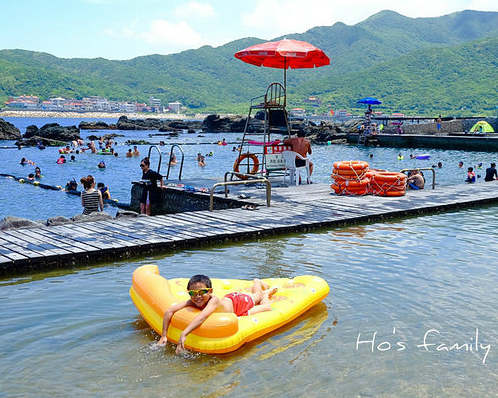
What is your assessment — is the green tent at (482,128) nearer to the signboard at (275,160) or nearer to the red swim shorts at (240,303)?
the signboard at (275,160)

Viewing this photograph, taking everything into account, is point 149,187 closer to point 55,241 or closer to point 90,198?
point 90,198

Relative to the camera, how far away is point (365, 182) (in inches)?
639

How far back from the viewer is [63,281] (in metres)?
8.58

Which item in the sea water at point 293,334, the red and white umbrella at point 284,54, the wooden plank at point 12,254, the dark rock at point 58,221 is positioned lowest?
the sea water at point 293,334

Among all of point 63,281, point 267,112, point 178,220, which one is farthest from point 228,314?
point 267,112

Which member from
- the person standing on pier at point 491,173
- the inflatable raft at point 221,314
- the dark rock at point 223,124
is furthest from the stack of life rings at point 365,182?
the dark rock at point 223,124

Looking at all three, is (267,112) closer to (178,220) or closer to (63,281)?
(178,220)

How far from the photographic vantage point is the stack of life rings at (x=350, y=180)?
16.0m

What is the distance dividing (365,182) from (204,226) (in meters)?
6.34

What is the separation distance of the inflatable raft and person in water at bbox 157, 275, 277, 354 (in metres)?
0.06

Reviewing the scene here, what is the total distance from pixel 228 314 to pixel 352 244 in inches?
226

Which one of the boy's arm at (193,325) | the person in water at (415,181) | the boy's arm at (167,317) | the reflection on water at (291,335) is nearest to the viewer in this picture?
the reflection on water at (291,335)

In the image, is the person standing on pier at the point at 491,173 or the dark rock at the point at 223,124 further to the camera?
the dark rock at the point at 223,124

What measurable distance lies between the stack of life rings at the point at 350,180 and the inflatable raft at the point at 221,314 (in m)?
8.93
